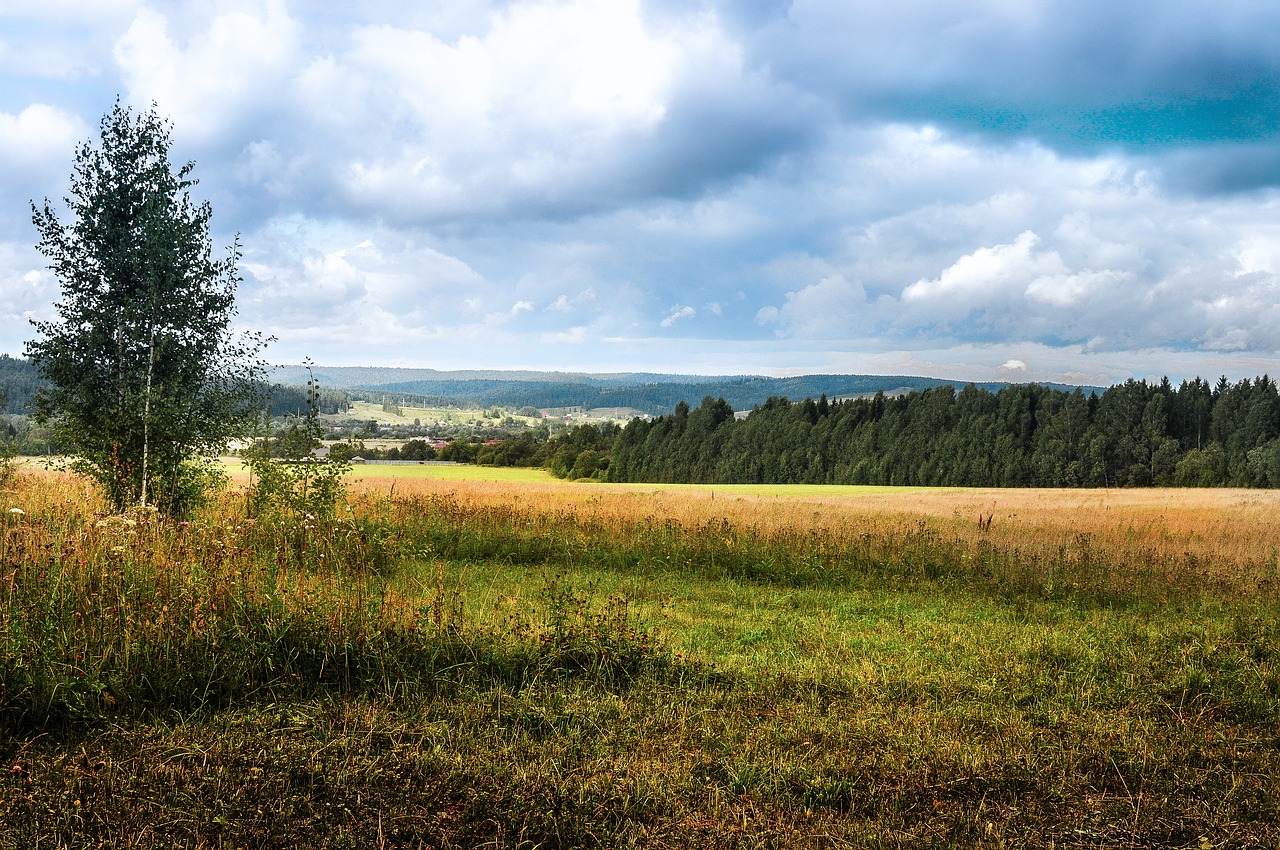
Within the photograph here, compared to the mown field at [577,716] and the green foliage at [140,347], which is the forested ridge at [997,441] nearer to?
the green foliage at [140,347]

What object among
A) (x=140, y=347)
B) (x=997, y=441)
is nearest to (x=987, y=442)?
(x=997, y=441)

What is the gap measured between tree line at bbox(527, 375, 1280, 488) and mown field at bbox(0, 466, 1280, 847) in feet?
276

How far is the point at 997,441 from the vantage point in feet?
301

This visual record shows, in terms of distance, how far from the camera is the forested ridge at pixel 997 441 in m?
86.4

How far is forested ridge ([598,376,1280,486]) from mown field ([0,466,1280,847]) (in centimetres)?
8565

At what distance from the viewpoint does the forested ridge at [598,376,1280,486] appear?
86.4 metres

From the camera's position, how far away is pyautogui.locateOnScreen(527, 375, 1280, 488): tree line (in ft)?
284

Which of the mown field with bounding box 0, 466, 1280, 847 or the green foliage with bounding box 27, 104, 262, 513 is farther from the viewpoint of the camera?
the green foliage with bounding box 27, 104, 262, 513

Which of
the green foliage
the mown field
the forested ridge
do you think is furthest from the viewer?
the forested ridge

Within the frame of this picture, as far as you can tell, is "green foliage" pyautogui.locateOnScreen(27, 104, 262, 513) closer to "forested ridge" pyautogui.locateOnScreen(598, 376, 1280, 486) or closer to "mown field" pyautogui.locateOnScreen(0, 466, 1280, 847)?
"mown field" pyautogui.locateOnScreen(0, 466, 1280, 847)

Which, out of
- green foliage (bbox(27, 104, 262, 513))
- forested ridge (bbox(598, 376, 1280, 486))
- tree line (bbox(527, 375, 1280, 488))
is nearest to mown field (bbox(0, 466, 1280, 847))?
green foliage (bbox(27, 104, 262, 513))

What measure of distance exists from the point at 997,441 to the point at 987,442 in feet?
3.65

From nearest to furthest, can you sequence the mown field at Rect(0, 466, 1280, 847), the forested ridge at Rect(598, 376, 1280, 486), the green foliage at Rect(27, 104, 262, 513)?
the mown field at Rect(0, 466, 1280, 847) < the green foliage at Rect(27, 104, 262, 513) < the forested ridge at Rect(598, 376, 1280, 486)

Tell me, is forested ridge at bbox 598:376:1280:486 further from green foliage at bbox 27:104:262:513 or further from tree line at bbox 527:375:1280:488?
green foliage at bbox 27:104:262:513
